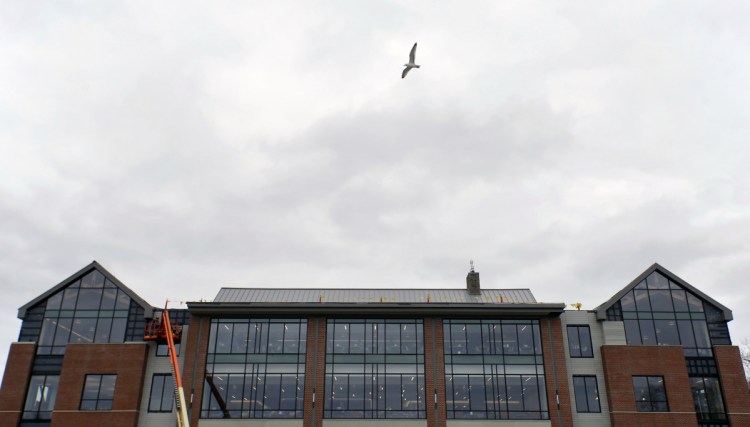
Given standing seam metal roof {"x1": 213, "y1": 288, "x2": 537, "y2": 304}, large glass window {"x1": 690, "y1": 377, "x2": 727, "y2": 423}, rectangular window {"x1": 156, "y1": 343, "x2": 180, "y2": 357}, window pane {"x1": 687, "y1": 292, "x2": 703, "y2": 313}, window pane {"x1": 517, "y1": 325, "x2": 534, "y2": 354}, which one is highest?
standing seam metal roof {"x1": 213, "y1": 288, "x2": 537, "y2": 304}

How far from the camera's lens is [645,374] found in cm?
4306

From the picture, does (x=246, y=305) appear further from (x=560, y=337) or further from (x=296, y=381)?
(x=560, y=337)

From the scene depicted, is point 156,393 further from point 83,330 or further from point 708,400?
point 708,400

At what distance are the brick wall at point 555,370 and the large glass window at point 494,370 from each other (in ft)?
1.47

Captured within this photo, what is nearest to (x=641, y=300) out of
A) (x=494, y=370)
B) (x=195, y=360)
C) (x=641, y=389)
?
(x=641, y=389)

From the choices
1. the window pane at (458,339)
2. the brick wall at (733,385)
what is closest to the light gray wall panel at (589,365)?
the window pane at (458,339)

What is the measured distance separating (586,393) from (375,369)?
607 inches

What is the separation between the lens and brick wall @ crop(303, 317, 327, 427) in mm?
42594

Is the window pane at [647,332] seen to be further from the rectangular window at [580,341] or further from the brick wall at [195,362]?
the brick wall at [195,362]

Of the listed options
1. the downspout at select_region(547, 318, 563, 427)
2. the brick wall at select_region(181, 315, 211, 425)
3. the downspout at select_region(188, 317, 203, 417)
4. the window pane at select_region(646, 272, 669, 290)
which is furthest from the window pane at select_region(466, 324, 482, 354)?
the downspout at select_region(188, 317, 203, 417)

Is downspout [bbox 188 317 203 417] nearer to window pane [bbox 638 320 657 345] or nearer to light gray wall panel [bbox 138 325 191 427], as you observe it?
light gray wall panel [bbox 138 325 191 427]

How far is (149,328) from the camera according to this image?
4481 cm

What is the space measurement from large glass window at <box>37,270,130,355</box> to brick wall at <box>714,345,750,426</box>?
44405 mm

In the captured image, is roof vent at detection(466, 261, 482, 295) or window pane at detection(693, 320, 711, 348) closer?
window pane at detection(693, 320, 711, 348)
